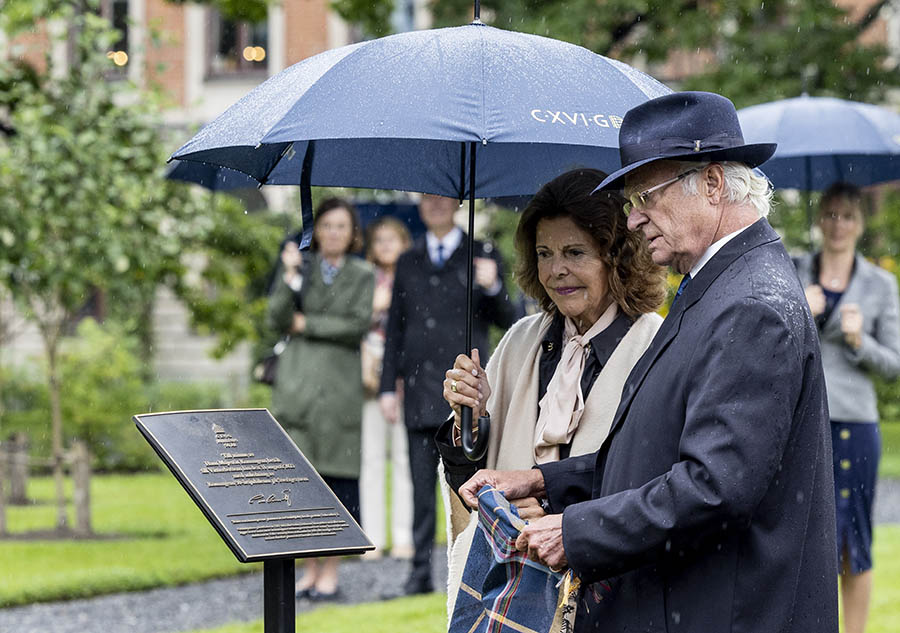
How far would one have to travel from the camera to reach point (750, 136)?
6.64 meters

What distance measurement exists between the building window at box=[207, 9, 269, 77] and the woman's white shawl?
23358mm

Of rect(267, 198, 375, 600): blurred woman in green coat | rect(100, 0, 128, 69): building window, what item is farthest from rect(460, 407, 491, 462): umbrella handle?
rect(100, 0, 128, 69): building window

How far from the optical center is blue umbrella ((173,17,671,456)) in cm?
351

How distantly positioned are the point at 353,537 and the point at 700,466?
1.22 m

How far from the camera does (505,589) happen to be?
337 cm

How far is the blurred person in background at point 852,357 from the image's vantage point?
614cm

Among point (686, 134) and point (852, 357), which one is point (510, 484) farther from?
point (852, 357)

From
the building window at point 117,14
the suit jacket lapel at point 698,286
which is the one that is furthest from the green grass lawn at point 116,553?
the building window at point 117,14

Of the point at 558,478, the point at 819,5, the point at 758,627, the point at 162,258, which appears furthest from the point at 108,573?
the point at 819,5

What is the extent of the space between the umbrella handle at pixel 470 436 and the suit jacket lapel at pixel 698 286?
90cm

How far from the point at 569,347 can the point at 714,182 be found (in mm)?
977

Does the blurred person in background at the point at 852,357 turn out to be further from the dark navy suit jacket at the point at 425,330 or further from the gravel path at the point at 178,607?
the gravel path at the point at 178,607

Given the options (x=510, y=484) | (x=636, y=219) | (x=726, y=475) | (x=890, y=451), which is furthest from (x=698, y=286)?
(x=890, y=451)

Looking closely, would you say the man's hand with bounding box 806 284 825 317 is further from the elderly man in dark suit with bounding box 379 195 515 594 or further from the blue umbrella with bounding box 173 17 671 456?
the blue umbrella with bounding box 173 17 671 456
